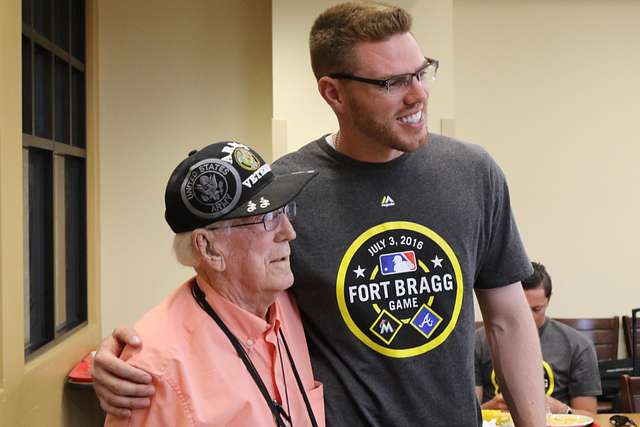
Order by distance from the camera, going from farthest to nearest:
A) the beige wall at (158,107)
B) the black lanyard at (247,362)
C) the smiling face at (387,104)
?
the beige wall at (158,107)
the smiling face at (387,104)
the black lanyard at (247,362)

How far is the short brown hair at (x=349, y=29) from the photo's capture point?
1656 mm

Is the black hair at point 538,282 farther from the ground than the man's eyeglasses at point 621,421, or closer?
farther from the ground

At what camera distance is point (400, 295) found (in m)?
1.67

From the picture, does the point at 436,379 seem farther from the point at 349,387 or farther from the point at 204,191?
the point at 204,191

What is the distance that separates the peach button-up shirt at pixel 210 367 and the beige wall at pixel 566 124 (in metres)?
3.97

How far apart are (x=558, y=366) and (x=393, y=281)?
7.83 feet

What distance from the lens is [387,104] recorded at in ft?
5.39

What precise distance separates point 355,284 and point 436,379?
0.25 m

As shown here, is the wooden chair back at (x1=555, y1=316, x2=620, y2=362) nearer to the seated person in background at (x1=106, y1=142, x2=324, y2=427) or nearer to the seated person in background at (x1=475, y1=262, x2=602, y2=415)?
the seated person in background at (x1=475, y1=262, x2=602, y2=415)

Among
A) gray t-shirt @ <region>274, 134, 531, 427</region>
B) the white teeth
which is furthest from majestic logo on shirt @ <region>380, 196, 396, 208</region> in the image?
the white teeth

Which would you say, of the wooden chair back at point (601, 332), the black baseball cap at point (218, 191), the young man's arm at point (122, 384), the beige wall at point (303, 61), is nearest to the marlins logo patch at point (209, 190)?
the black baseball cap at point (218, 191)

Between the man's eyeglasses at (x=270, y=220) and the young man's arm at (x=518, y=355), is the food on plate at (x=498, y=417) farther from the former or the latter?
the man's eyeglasses at (x=270, y=220)

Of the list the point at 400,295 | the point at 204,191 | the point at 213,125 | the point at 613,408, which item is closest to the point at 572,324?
the point at 613,408

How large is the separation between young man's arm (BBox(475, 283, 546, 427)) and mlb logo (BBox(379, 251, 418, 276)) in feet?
0.85
